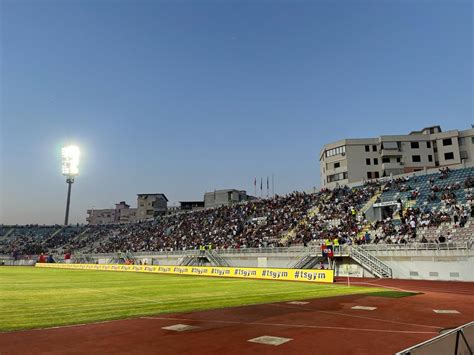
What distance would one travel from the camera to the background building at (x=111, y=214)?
15325cm

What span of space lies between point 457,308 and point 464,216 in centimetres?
2214

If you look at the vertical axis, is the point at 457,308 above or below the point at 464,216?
below

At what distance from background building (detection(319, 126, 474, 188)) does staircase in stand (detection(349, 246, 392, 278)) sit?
121ft

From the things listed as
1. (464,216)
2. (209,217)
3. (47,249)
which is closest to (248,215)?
(209,217)

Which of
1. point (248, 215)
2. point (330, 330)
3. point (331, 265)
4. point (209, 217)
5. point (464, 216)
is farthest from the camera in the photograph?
point (209, 217)

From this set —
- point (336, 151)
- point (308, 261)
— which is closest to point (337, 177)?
point (336, 151)

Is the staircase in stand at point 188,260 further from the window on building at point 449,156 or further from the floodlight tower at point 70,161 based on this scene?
the window on building at point 449,156

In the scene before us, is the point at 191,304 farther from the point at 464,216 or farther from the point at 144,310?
the point at 464,216

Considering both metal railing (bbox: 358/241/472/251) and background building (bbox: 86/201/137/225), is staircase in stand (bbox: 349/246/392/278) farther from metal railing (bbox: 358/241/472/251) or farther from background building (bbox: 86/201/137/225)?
background building (bbox: 86/201/137/225)

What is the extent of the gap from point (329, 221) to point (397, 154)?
35110 millimetres

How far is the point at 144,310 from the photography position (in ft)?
51.7

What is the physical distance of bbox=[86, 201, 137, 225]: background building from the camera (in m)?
153

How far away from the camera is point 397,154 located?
2987 inches

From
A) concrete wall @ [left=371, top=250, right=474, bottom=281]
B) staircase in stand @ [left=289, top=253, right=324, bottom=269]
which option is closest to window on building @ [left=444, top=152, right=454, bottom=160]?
staircase in stand @ [left=289, top=253, right=324, bottom=269]
